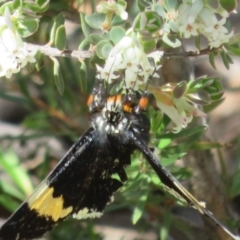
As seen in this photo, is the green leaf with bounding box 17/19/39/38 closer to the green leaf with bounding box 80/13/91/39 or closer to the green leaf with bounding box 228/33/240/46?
the green leaf with bounding box 80/13/91/39

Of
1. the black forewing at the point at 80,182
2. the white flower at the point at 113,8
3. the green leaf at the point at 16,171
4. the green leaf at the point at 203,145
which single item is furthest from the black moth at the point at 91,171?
the green leaf at the point at 16,171

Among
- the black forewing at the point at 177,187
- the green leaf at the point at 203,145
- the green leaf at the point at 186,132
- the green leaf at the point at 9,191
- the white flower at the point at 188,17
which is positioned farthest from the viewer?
the green leaf at the point at 9,191

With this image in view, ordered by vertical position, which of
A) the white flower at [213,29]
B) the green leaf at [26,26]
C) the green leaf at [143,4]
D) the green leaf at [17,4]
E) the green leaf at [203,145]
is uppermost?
the green leaf at [17,4]

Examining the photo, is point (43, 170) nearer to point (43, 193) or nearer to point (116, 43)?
point (43, 193)

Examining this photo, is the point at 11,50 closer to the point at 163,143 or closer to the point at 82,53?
the point at 82,53

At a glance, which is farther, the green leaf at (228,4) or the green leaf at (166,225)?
the green leaf at (166,225)

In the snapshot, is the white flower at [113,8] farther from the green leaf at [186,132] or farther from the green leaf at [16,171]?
the green leaf at [16,171]
